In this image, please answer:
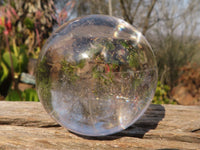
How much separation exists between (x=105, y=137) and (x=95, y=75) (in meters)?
0.53

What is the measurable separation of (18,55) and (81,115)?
11.9 feet

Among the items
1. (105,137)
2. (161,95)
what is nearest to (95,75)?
(105,137)

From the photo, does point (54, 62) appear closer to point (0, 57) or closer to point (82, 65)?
point (82, 65)

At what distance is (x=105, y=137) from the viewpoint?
1.36 metres

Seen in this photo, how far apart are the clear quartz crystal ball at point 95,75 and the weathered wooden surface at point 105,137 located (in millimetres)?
130

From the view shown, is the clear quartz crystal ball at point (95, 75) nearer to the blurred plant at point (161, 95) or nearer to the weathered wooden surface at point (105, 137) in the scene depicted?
the weathered wooden surface at point (105, 137)

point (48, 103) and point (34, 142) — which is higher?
point (48, 103)

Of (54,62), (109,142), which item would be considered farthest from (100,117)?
(54,62)

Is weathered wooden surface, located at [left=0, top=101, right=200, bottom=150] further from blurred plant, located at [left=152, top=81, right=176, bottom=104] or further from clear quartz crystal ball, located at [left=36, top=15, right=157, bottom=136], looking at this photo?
blurred plant, located at [left=152, top=81, right=176, bottom=104]

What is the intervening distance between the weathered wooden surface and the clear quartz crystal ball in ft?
0.43

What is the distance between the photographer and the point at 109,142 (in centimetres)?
130

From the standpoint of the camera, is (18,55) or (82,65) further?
(18,55)

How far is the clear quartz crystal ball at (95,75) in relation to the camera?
1098 mm

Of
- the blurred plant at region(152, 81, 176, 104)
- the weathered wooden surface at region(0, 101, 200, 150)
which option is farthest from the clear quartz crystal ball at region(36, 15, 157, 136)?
the blurred plant at region(152, 81, 176, 104)
